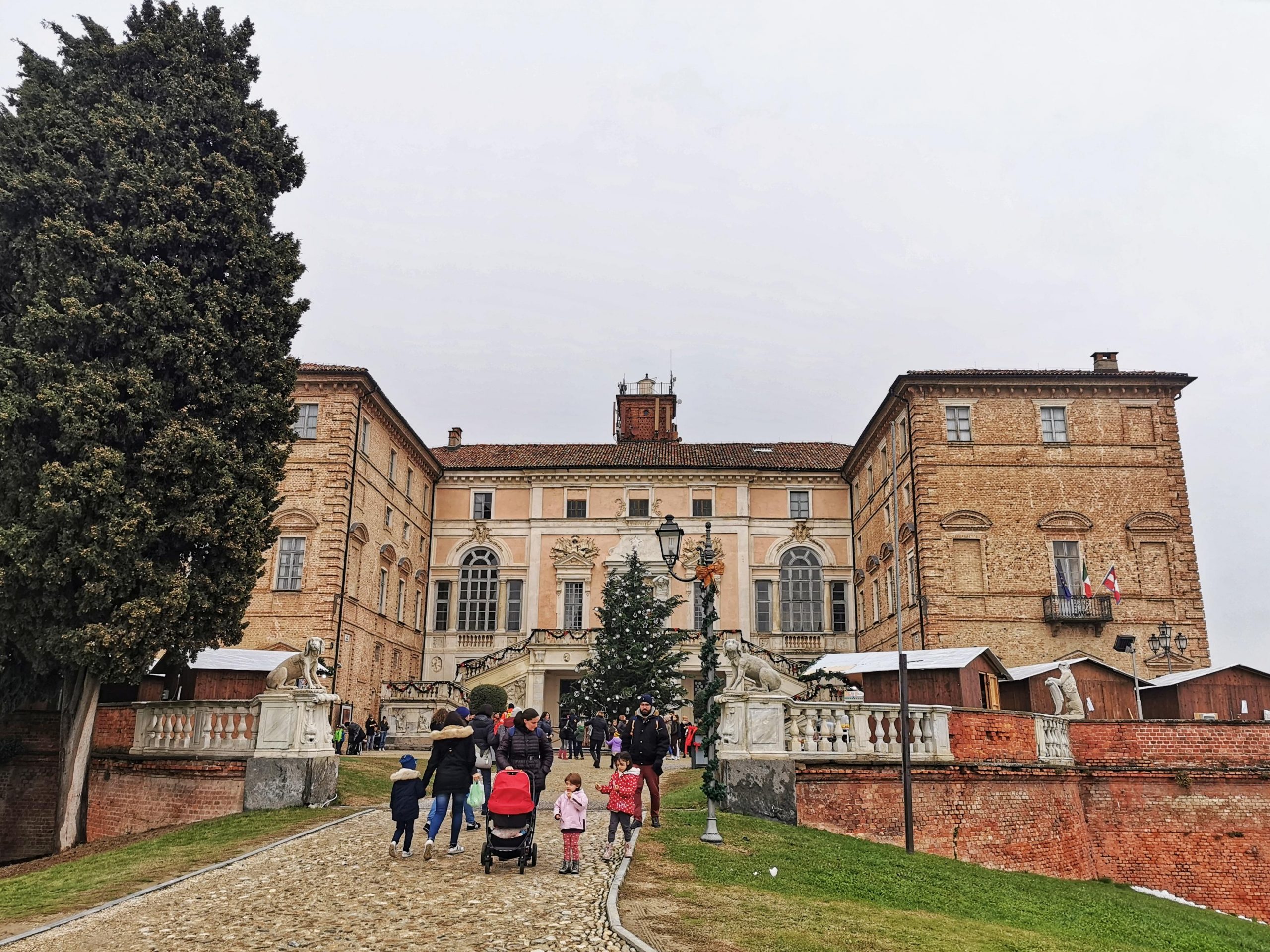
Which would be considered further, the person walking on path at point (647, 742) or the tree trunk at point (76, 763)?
A: the tree trunk at point (76, 763)

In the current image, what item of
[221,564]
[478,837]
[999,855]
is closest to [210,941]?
[478,837]

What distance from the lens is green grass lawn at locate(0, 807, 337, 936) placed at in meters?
9.28

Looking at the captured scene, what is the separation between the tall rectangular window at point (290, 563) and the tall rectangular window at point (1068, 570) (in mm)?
25629

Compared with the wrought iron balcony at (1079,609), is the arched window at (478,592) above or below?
above

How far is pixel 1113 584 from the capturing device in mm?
28203

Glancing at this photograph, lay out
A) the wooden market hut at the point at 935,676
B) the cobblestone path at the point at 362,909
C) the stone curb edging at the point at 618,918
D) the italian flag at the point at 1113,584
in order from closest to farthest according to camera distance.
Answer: the stone curb edging at the point at 618,918, the cobblestone path at the point at 362,909, the wooden market hut at the point at 935,676, the italian flag at the point at 1113,584

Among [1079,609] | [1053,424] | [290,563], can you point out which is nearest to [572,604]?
[290,563]

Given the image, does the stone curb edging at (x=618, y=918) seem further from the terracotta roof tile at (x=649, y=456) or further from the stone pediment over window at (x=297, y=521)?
the terracotta roof tile at (x=649, y=456)

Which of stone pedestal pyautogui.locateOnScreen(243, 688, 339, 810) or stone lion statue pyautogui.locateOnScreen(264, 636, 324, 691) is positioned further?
stone lion statue pyautogui.locateOnScreen(264, 636, 324, 691)

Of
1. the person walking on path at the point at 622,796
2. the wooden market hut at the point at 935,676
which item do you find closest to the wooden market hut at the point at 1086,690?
the wooden market hut at the point at 935,676

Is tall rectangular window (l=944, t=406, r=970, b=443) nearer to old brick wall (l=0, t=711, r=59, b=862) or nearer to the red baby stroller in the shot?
the red baby stroller

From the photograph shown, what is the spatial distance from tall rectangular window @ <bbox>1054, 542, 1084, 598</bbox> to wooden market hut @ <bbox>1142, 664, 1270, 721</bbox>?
322 inches

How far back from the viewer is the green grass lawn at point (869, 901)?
8047 millimetres

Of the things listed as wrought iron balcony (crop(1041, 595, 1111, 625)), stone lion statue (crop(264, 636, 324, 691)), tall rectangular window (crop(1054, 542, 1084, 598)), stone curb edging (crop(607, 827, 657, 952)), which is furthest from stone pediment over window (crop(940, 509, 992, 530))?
stone curb edging (crop(607, 827, 657, 952))
